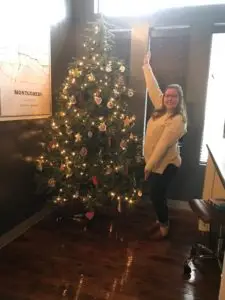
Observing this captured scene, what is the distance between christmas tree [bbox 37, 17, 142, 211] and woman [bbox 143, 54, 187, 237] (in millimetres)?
318

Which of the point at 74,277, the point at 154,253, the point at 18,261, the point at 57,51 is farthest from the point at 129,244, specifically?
the point at 57,51

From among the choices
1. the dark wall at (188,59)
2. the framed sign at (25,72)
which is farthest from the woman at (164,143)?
the framed sign at (25,72)

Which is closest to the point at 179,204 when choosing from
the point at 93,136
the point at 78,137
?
the point at 93,136

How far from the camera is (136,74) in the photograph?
3502 millimetres

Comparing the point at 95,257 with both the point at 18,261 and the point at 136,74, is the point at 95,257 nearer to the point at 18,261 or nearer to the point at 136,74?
the point at 18,261

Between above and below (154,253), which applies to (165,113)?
above

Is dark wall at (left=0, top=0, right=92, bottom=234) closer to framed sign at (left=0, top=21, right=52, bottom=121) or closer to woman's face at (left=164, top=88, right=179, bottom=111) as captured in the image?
framed sign at (left=0, top=21, right=52, bottom=121)

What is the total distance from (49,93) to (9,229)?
1.54 m

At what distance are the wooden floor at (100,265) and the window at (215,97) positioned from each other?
1199 mm

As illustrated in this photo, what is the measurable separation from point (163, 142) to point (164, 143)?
13 mm

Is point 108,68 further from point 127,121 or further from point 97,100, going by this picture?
point 127,121

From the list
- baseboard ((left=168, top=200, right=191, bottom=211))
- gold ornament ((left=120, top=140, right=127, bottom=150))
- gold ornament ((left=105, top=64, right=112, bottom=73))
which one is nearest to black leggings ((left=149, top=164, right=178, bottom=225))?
gold ornament ((left=120, top=140, right=127, bottom=150))

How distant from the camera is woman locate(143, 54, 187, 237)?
8.03 feet

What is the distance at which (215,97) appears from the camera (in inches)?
131
